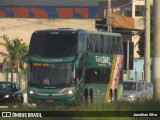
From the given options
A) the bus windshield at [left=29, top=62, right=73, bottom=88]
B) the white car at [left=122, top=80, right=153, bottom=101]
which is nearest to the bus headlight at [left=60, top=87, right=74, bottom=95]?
the bus windshield at [left=29, top=62, right=73, bottom=88]

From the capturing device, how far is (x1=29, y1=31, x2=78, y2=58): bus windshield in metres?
31.0

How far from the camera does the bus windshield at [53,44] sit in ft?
102

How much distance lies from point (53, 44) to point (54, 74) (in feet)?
5.04

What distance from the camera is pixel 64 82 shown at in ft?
101

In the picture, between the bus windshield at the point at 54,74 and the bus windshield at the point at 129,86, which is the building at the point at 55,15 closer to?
the bus windshield at the point at 129,86

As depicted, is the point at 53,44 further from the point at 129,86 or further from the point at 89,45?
the point at 129,86

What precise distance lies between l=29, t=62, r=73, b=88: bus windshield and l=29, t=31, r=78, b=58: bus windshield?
0.51 m

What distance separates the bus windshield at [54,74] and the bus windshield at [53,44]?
20.1 inches

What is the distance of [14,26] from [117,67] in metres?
48.6

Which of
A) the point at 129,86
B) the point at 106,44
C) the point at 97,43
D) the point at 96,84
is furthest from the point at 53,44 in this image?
the point at 129,86

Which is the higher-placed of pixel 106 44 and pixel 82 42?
pixel 82 42

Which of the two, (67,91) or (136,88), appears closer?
(67,91)

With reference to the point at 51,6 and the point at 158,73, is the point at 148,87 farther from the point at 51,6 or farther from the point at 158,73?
the point at 51,6

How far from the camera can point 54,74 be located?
30984mm
